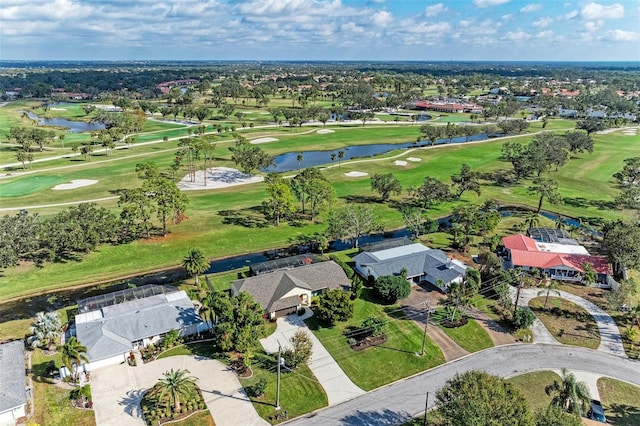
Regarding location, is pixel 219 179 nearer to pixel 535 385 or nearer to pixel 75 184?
pixel 75 184

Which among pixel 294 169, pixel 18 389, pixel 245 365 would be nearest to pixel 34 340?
pixel 18 389

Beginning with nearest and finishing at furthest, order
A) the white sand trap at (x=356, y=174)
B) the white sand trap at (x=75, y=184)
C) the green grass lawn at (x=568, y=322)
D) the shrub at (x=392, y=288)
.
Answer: the green grass lawn at (x=568, y=322) → the shrub at (x=392, y=288) → the white sand trap at (x=75, y=184) → the white sand trap at (x=356, y=174)

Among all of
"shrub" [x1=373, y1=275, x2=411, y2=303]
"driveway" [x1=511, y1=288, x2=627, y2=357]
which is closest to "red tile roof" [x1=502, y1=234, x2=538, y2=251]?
"driveway" [x1=511, y1=288, x2=627, y2=357]

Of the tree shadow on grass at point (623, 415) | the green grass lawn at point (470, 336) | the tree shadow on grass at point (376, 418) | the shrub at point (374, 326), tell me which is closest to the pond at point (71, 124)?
the shrub at point (374, 326)

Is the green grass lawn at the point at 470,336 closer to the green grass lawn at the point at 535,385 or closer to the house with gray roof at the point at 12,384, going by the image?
the green grass lawn at the point at 535,385

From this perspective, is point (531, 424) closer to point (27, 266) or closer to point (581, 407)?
point (581, 407)

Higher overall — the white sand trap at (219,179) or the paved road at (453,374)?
the white sand trap at (219,179)

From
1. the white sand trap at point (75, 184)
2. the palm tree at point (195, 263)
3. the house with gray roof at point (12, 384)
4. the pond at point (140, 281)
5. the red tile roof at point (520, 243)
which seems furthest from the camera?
the white sand trap at point (75, 184)
